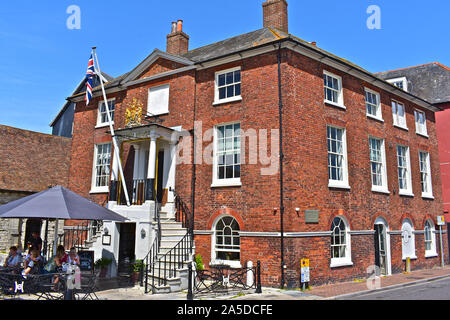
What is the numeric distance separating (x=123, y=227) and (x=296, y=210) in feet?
25.3

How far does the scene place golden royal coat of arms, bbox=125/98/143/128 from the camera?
16328mm

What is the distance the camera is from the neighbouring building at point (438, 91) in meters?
24.2

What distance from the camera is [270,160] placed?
43.9 ft

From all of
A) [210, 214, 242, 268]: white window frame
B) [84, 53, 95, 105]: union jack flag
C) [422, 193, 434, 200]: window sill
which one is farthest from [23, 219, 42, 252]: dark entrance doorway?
[422, 193, 434, 200]: window sill

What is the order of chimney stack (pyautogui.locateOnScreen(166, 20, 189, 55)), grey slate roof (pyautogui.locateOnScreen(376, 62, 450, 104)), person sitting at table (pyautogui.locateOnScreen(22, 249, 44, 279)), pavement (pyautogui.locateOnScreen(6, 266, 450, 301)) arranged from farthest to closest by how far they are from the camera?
grey slate roof (pyautogui.locateOnScreen(376, 62, 450, 104))
chimney stack (pyautogui.locateOnScreen(166, 20, 189, 55))
person sitting at table (pyautogui.locateOnScreen(22, 249, 44, 279))
pavement (pyautogui.locateOnScreen(6, 266, 450, 301))

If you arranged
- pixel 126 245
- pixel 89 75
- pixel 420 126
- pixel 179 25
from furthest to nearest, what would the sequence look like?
pixel 420 126 < pixel 179 25 < pixel 89 75 < pixel 126 245

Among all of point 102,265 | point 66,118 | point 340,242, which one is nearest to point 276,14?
point 340,242

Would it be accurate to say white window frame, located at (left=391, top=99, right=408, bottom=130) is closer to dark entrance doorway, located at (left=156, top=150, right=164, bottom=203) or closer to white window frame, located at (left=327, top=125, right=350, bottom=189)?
white window frame, located at (left=327, top=125, right=350, bottom=189)

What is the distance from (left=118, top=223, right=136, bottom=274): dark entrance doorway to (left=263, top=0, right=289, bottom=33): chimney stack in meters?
11.1

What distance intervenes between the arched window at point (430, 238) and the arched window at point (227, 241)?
11977mm

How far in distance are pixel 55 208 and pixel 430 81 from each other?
86.8 ft

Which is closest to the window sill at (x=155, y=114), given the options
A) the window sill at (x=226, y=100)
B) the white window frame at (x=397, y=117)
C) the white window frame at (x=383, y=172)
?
the window sill at (x=226, y=100)

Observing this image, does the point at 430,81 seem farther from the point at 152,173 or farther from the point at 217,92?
the point at 152,173
